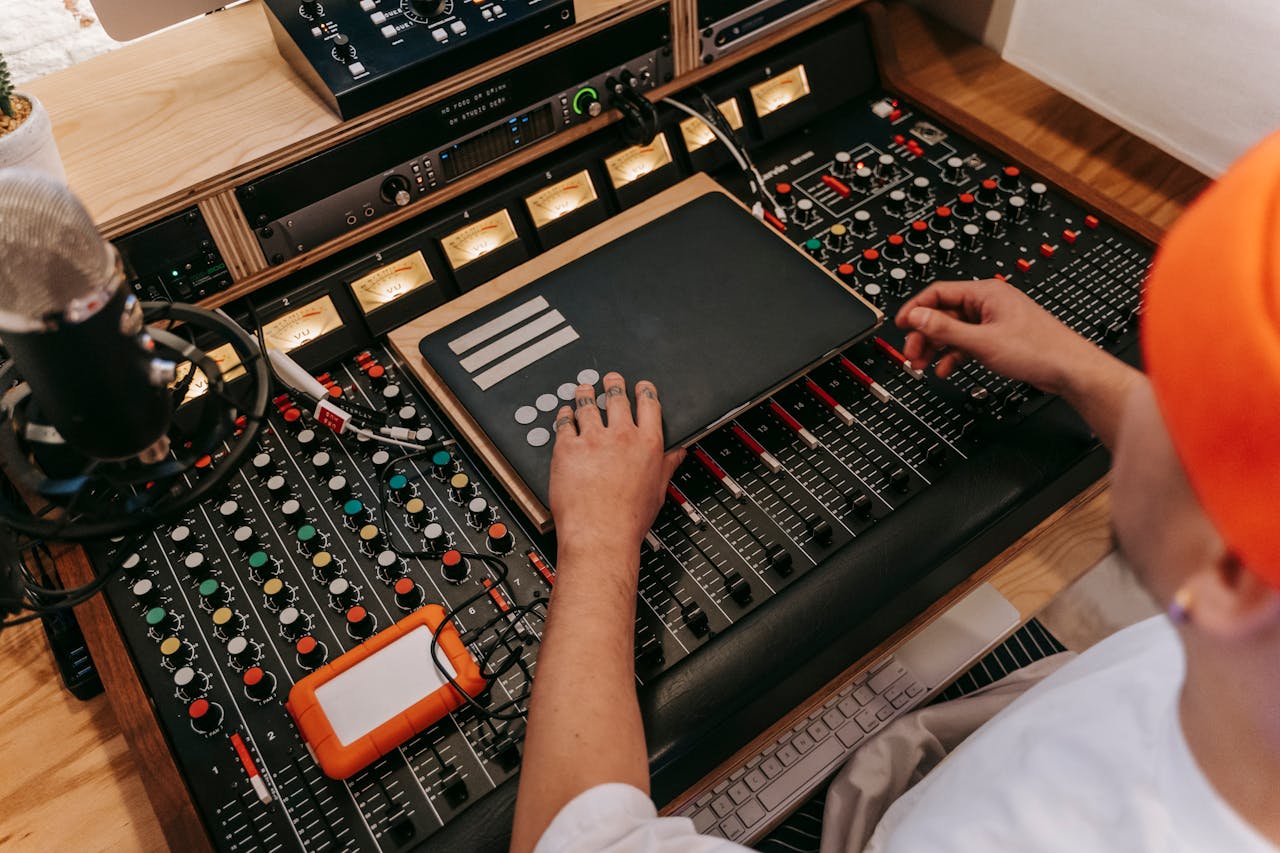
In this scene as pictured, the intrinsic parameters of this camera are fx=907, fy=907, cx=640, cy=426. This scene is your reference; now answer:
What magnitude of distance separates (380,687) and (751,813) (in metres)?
0.49

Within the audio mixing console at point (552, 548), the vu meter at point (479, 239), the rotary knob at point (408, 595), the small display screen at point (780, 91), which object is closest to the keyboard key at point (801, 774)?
the audio mixing console at point (552, 548)

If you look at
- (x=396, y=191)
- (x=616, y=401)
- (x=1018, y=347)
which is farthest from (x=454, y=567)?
(x=1018, y=347)

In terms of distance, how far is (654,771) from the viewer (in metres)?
0.97

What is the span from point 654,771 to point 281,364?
70 centimetres

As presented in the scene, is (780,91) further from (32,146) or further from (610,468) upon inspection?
(32,146)

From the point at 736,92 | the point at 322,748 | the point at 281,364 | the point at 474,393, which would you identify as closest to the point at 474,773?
the point at 322,748

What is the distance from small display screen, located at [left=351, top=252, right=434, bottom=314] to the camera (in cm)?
128

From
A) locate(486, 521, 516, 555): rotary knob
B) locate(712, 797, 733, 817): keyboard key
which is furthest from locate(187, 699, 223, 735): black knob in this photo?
locate(712, 797, 733, 817): keyboard key

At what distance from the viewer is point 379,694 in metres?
0.99

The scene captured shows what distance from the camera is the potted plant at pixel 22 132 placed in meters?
0.93

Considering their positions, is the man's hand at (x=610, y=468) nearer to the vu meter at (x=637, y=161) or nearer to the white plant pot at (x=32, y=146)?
the vu meter at (x=637, y=161)

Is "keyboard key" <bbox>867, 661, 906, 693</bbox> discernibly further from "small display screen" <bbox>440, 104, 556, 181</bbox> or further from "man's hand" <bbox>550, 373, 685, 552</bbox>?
"small display screen" <bbox>440, 104, 556, 181</bbox>

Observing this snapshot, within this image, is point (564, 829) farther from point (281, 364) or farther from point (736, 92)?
point (736, 92)

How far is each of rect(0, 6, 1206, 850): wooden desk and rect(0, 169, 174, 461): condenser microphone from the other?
1.97 ft
